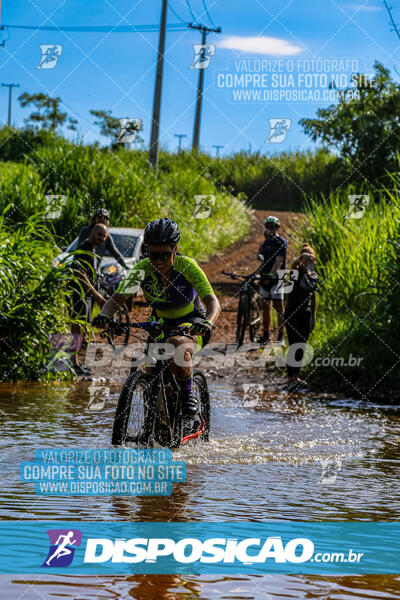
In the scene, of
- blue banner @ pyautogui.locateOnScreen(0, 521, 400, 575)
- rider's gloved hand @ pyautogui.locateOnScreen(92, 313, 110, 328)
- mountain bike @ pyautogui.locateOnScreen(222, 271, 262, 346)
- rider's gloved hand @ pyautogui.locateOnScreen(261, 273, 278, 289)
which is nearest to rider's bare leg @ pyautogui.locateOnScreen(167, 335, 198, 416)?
rider's gloved hand @ pyautogui.locateOnScreen(92, 313, 110, 328)

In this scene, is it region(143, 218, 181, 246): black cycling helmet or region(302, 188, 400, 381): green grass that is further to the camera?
region(302, 188, 400, 381): green grass

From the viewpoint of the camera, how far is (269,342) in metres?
15.4

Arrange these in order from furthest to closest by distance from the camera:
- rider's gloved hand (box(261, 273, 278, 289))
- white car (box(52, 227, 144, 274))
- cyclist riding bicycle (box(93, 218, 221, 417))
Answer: white car (box(52, 227, 144, 274)) → rider's gloved hand (box(261, 273, 278, 289)) → cyclist riding bicycle (box(93, 218, 221, 417))

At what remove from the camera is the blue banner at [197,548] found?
15.6ft

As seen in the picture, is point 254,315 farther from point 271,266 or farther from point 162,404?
point 162,404

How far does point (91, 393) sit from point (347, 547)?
6360mm

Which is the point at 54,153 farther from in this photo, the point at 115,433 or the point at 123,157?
the point at 115,433

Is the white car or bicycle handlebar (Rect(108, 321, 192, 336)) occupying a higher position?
the white car

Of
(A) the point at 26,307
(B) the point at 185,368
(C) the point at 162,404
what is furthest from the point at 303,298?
(C) the point at 162,404

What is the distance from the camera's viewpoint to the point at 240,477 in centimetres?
712

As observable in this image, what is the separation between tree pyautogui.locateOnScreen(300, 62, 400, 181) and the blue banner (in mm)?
21174

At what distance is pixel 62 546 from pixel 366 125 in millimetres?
24242

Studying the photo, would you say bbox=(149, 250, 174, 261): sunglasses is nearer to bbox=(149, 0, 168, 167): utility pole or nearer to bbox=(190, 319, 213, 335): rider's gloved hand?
bbox=(190, 319, 213, 335): rider's gloved hand

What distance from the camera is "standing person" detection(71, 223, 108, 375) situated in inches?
463
